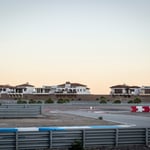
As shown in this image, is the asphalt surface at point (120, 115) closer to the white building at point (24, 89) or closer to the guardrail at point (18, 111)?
the guardrail at point (18, 111)


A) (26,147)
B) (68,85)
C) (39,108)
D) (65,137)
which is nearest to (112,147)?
(65,137)

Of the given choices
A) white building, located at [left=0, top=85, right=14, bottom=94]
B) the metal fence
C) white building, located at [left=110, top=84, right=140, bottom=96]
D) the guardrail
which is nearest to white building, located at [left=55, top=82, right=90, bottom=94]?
white building, located at [left=110, top=84, right=140, bottom=96]

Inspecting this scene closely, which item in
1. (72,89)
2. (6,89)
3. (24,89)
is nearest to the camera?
(72,89)

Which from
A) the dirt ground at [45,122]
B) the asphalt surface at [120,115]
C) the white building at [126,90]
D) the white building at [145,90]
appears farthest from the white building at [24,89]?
the dirt ground at [45,122]

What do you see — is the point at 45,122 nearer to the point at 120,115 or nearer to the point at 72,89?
the point at 120,115

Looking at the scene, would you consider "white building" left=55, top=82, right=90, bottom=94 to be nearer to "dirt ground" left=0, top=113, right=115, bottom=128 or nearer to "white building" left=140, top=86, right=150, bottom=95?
"white building" left=140, top=86, right=150, bottom=95

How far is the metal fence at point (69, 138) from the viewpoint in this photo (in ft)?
47.4

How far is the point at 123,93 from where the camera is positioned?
158 m

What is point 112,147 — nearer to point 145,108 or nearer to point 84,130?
point 84,130

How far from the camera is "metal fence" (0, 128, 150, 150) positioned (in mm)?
14453

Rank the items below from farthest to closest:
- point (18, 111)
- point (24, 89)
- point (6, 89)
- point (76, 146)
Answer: point (24, 89) → point (6, 89) → point (18, 111) → point (76, 146)

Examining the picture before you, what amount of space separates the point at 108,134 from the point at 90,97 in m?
129

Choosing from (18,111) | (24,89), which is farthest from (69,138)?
(24,89)

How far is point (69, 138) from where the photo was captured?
49.9 ft
